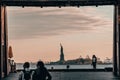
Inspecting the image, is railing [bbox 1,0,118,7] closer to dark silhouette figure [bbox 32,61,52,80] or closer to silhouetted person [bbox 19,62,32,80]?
silhouetted person [bbox 19,62,32,80]

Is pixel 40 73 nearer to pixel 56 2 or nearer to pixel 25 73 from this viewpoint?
pixel 25 73

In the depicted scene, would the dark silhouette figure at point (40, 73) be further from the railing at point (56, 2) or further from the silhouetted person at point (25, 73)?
the railing at point (56, 2)

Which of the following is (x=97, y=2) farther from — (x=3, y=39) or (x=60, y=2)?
(x=3, y=39)

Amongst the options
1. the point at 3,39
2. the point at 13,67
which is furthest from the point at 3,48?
the point at 13,67

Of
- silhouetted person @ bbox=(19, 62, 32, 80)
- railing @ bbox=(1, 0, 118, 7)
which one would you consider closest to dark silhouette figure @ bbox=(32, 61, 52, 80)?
silhouetted person @ bbox=(19, 62, 32, 80)

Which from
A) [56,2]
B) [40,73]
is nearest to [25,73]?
[40,73]

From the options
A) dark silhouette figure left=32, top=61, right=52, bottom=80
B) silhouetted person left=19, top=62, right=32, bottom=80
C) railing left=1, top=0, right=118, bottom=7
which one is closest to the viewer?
dark silhouette figure left=32, top=61, right=52, bottom=80

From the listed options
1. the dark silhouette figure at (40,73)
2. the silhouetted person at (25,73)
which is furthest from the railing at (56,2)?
the dark silhouette figure at (40,73)

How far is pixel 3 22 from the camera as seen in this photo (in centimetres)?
4850

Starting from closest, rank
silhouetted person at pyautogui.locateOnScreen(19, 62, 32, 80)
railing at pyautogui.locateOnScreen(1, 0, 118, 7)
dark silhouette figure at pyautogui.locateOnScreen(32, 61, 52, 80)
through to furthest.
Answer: dark silhouette figure at pyautogui.locateOnScreen(32, 61, 52, 80) → silhouetted person at pyautogui.locateOnScreen(19, 62, 32, 80) → railing at pyautogui.locateOnScreen(1, 0, 118, 7)

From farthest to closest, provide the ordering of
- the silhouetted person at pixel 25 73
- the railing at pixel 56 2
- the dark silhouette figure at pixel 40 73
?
the railing at pixel 56 2
the silhouetted person at pixel 25 73
the dark silhouette figure at pixel 40 73

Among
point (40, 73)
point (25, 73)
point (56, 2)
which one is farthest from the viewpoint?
point (56, 2)

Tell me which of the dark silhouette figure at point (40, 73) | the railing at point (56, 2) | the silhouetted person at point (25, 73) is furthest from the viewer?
the railing at point (56, 2)

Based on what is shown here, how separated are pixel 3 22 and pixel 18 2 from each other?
11.2 ft
